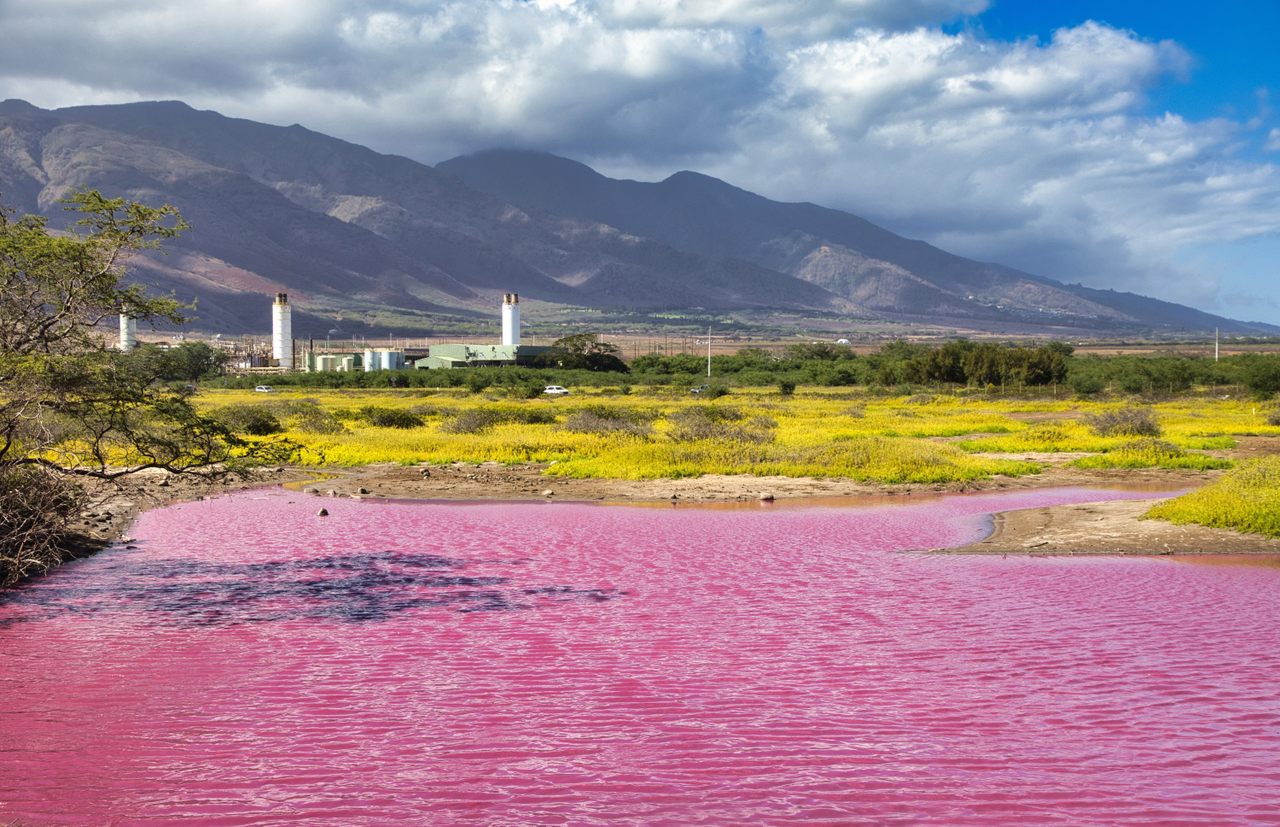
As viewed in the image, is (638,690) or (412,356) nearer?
(638,690)

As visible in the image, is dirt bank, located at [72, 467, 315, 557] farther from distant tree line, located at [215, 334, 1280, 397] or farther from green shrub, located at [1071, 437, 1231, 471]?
distant tree line, located at [215, 334, 1280, 397]

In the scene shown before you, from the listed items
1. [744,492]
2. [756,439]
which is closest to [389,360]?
[756,439]

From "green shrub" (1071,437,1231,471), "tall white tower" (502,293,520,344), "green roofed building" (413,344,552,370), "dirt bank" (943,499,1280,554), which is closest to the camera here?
"dirt bank" (943,499,1280,554)

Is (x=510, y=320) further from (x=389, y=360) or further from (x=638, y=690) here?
(x=638, y=690)

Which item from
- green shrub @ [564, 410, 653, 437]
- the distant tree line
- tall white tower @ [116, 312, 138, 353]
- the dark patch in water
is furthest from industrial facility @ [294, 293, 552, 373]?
the dark patch in water

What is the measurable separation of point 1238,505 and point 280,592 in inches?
643

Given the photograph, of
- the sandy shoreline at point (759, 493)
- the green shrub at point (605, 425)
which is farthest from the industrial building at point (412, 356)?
the sandy shoreline at point (759, 493)

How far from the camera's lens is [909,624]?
1334 cm

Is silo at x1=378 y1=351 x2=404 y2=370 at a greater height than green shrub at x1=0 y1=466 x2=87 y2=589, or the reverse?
silo at x1=378 y1=351 x2=404 y2=370

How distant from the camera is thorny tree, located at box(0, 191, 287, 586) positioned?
12.8m

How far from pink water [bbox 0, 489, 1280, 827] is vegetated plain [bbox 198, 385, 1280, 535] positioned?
8.29 meters

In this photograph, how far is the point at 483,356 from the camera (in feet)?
388

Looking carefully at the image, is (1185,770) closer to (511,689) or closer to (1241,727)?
(1241,727)

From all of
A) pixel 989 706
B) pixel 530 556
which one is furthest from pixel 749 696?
pixel 530 556
